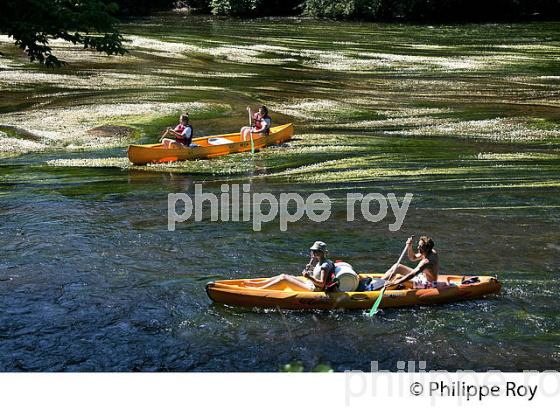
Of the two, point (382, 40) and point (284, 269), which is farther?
point (382, 40)

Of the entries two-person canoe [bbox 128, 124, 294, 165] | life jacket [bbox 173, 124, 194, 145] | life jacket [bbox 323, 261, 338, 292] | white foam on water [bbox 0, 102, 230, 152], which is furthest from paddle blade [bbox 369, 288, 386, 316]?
white foam on water [bbox 0, 102, 230, 152]

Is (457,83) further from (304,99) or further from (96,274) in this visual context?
(96,274)

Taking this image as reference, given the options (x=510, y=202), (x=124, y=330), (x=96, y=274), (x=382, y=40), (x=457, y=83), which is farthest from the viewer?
(x=382, y=40)

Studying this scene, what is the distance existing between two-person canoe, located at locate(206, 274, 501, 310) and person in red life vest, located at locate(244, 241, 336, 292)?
9cm

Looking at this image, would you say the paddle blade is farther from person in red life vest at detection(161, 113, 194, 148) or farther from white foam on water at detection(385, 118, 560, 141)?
white foam on water at detection(385, 118, 560, 141)

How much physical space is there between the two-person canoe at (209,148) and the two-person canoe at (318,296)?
9985 millimetres

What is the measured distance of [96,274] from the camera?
594 inches

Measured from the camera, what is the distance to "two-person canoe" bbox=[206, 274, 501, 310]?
13.4 metres

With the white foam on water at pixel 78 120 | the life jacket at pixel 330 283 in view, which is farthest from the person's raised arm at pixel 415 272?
the white foam on water at pixel 78 120

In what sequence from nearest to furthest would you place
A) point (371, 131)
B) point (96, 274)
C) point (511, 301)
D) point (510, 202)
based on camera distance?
point (511, 301) < point (96, 274) < point (510, 202) < point (371, 131)

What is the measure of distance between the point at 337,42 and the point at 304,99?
63.4 feet

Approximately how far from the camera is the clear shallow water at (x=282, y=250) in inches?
482

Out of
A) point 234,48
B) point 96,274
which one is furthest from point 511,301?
point 234,48

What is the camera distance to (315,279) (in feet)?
44.5
